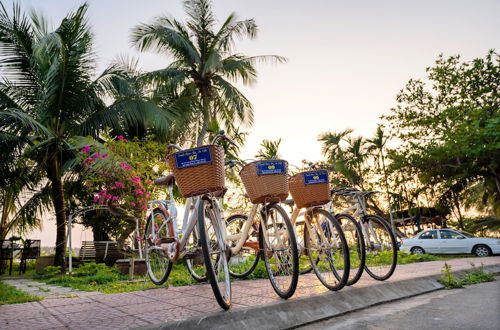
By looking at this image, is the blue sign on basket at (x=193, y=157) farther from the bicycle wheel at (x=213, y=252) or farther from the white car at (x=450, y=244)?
the white car at (x=450, y=244)

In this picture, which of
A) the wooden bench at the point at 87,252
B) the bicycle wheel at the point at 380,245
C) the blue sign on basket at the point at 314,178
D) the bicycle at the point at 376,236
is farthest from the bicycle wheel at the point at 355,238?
the wooden bench at the point at 87,252

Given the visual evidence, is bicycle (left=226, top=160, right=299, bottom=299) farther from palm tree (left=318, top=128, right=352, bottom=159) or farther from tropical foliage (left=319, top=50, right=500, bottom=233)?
palm tree (left=318, top=128, right=352, bottom=159)

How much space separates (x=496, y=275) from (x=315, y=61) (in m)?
6.05

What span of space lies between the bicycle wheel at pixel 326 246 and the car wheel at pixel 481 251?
12585 mm

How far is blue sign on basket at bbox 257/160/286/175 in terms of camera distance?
3.38 metres

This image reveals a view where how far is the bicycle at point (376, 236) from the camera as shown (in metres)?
4.55

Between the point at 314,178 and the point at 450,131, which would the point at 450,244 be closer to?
the point at 450,131

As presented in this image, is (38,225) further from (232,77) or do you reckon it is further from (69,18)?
(232,77)

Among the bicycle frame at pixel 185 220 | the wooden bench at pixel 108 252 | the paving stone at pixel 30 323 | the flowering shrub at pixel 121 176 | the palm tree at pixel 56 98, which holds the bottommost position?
the paving stone at pixel 30 323

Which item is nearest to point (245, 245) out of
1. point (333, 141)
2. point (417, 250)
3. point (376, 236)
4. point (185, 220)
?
point (185, 220)

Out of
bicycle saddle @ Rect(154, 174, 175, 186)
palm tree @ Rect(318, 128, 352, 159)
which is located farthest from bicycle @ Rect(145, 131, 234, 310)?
palm tree @ Rect(318, 128, 352, 159)

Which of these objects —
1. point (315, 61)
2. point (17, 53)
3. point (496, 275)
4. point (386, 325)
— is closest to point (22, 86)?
point (17, 53)

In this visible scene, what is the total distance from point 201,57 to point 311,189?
38.9 ft

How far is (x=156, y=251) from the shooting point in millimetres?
4758
